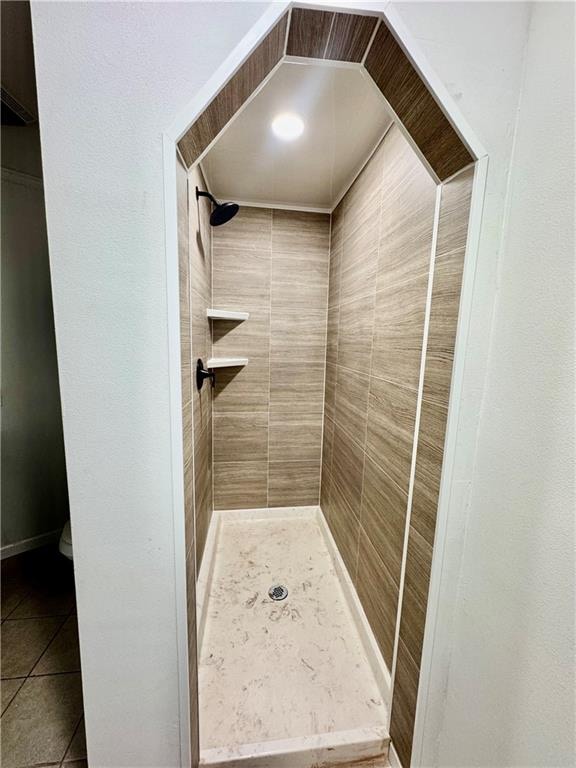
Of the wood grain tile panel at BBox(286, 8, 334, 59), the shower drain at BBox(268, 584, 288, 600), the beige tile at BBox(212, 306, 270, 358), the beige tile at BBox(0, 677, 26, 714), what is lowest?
→ the beige tile at BBox(0, 677, 26, 714)

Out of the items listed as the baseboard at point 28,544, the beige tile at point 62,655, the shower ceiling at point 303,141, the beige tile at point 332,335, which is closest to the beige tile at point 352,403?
the beige tile at point 332,335

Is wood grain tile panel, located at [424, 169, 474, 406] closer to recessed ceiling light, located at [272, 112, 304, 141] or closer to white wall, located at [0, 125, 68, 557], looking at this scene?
recessed ceiling light, located at [272, 112, 304, 141]

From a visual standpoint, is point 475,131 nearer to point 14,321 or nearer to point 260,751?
point 260,751

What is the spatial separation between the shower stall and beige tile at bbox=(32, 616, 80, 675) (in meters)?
0.52

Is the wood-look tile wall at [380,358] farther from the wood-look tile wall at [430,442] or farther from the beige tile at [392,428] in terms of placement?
the wood-look tile wall at [430,442]

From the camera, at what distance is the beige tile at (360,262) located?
1247 mm

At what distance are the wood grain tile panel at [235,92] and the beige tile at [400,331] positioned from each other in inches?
25.3

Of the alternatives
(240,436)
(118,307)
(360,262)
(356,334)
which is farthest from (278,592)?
(360,262)

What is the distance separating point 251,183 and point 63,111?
3.98ft

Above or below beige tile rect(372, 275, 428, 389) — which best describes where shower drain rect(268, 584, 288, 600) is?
below

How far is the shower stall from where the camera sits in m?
0.67

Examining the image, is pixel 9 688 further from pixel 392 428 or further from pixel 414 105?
pixel 414 105

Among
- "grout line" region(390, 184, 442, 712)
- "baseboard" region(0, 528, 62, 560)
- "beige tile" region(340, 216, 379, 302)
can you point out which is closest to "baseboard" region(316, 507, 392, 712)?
"grout line" region(390, 184, 442, 712)

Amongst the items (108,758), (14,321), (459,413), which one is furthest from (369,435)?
(14,321)
